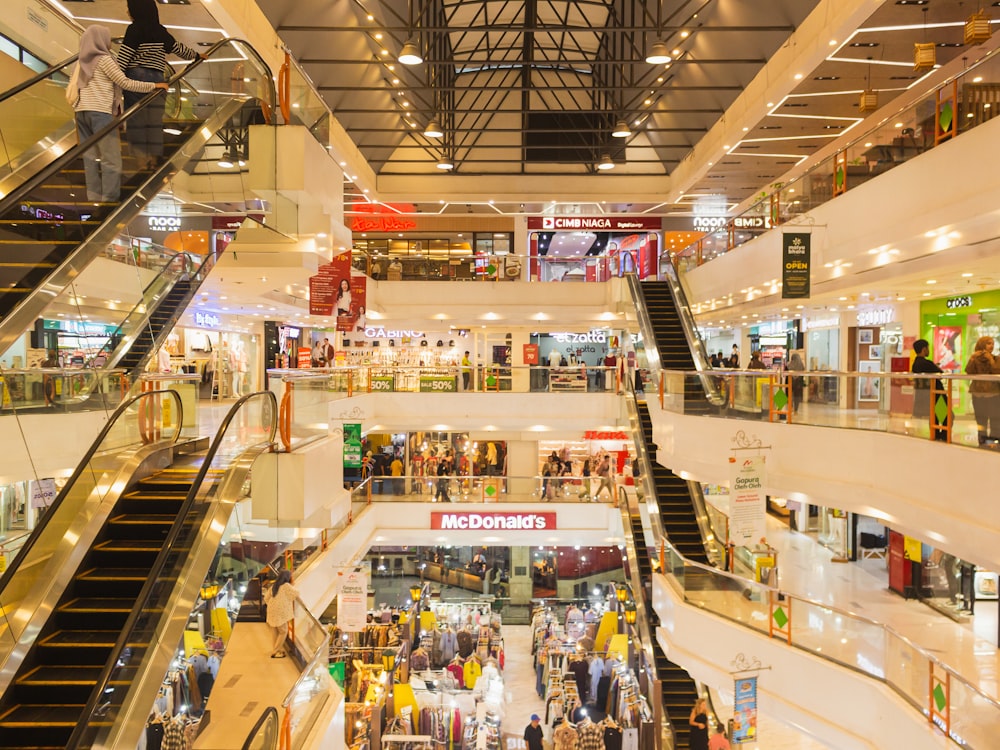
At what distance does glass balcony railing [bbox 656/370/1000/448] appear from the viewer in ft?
24.7

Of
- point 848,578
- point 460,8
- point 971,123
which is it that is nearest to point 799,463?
point 971,123

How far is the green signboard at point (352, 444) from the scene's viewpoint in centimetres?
1892

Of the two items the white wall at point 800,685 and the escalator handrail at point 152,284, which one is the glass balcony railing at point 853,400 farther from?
the escalator handrail at point 152,284

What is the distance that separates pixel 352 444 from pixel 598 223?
12.4 m

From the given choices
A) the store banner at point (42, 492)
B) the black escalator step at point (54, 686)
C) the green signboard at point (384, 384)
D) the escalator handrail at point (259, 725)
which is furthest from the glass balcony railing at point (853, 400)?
the green signboard at point (384, 384)

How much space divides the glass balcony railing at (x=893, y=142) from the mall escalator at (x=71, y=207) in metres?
7.33

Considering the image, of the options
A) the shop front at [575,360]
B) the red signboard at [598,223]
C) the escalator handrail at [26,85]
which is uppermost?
the red signboard at [598,223]

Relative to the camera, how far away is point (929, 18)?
11.2 meters

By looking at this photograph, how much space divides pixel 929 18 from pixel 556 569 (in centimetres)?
1638

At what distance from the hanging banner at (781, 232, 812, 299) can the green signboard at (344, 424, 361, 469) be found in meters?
10.6

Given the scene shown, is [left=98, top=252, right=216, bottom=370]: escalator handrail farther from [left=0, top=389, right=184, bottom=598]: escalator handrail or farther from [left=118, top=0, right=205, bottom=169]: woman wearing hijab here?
[left=118, top=0, right=205, bottom=169]: woman wearing hijab

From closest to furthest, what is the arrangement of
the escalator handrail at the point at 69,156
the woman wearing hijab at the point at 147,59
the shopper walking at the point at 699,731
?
the escalator handrail at the point at 69,156 < the woman wearing hijab at the point at 147,59 < the shopper walking at the point at 699,731

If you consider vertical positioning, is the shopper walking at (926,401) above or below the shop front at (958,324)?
below

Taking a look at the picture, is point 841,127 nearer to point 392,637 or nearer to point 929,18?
point 929,18
